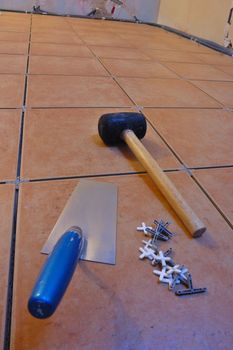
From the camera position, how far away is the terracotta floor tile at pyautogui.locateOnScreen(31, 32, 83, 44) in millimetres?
2344

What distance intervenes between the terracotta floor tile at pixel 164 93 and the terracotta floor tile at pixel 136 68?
103 millimetres

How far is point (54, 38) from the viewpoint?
2.47 metres

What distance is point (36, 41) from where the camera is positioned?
228cm

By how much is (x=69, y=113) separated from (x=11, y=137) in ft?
0.97

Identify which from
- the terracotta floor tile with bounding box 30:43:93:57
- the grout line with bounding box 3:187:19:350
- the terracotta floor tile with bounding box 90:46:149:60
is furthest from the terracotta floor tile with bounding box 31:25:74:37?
the grout line with bounding box 3:187:19:350

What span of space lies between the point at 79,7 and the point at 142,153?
448cm

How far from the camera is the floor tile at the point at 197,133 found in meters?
0.94

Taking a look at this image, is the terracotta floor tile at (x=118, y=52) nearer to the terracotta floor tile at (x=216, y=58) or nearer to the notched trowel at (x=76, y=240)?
the terracotta floor tile at (x=216, y=58)

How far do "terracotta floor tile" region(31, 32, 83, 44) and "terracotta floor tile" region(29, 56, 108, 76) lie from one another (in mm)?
595

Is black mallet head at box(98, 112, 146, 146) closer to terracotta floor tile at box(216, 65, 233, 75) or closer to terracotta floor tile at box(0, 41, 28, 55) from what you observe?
terracotta floor tile at box(0, 41, 28, 55)

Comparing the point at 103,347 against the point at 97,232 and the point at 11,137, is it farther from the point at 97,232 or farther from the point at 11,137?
the point at 11,137

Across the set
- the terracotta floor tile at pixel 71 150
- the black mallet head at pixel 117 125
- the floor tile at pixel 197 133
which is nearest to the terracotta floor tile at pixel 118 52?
the floor tile at pixel 197 133

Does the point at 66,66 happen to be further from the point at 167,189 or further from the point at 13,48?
the point at 167,189

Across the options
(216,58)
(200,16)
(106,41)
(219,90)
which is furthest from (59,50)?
(200,16)
